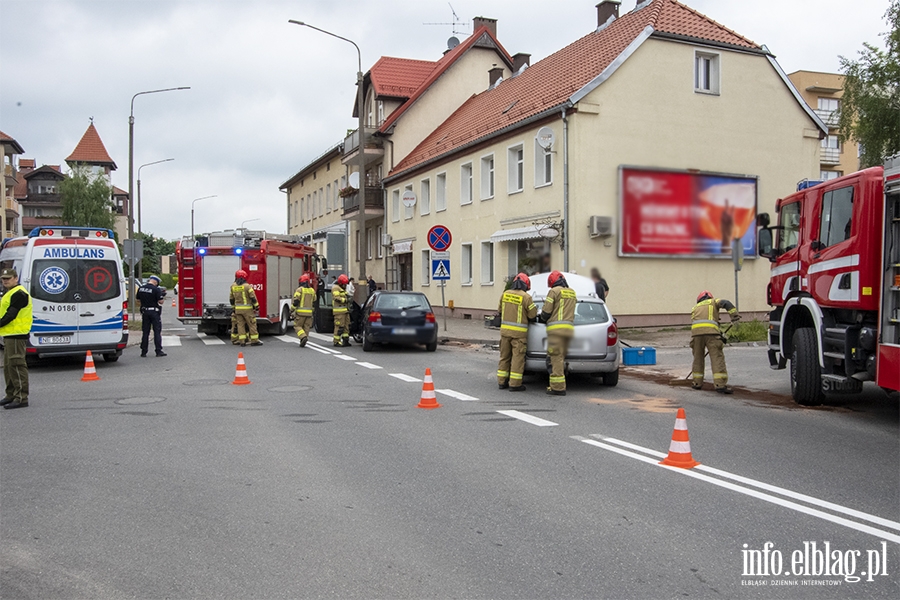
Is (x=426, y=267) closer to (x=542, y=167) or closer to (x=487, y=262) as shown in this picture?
(x=487, y=262)

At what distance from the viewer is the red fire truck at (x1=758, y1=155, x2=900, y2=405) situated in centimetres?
850

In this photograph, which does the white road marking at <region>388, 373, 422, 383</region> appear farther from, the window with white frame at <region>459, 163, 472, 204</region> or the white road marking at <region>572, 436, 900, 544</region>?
the window with white frame at <region>459, 163, 472, 204</region>

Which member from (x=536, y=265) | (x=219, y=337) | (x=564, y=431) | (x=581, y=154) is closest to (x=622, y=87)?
(x=581, y=154)

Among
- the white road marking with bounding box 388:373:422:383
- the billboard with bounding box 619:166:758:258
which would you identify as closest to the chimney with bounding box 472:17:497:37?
the billboard with bounding box 619:166:758:258

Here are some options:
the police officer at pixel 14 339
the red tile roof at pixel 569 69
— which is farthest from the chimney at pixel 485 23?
the police officer at pixel 14 339

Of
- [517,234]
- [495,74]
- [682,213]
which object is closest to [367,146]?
[495,74]

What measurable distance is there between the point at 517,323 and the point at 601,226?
9.71m

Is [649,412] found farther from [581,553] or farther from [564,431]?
[581,553]

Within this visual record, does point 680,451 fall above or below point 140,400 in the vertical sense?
above

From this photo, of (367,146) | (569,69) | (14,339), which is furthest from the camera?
(367,146)

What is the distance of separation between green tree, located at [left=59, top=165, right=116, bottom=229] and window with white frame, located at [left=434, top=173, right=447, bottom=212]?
175 ft

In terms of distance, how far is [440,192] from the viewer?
3284 centimetres

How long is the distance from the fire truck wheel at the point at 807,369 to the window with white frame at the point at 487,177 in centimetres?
1853

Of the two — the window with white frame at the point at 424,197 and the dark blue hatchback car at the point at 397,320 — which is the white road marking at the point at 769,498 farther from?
the window with white frame at the point at 424,197
